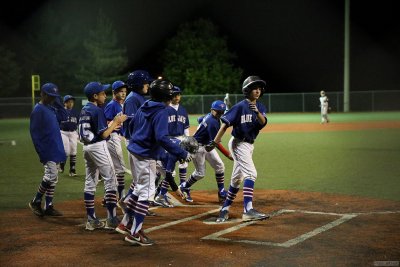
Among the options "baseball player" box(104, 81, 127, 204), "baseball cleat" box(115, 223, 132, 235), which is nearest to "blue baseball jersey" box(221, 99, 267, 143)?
"baseball player" box(104, 81, 127, 204)

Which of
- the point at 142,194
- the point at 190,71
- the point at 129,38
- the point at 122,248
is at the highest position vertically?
the point at 129,38

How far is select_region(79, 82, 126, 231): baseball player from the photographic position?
7.10 m

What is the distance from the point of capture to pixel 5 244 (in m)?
6.38

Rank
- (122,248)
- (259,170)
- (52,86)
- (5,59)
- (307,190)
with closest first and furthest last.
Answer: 1. (122,248)
2. (52,86)
3. (307,190)
4. (259,170)
5. (5,59)

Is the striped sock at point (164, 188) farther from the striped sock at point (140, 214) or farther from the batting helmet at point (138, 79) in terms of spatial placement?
the striped sock at point (140, 214)

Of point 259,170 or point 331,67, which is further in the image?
point 331,67

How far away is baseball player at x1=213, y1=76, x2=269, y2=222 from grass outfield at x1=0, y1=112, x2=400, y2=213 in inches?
109

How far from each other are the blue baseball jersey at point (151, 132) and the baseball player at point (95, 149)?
2.20 ft

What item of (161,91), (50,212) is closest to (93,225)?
(50,212)

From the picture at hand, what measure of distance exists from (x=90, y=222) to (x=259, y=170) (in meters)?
6.65

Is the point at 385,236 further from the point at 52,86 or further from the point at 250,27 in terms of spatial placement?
the point at 250,27

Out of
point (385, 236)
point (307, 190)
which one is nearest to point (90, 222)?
point (385, 236)

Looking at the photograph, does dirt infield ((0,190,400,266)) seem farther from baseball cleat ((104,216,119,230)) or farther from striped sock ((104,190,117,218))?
striped sock ((104,190,117,218))

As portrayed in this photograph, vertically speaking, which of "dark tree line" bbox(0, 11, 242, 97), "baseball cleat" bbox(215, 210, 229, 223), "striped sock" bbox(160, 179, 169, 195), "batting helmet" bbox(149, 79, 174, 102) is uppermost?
"dark tree line" bbox(0, 11, 242, 97)
